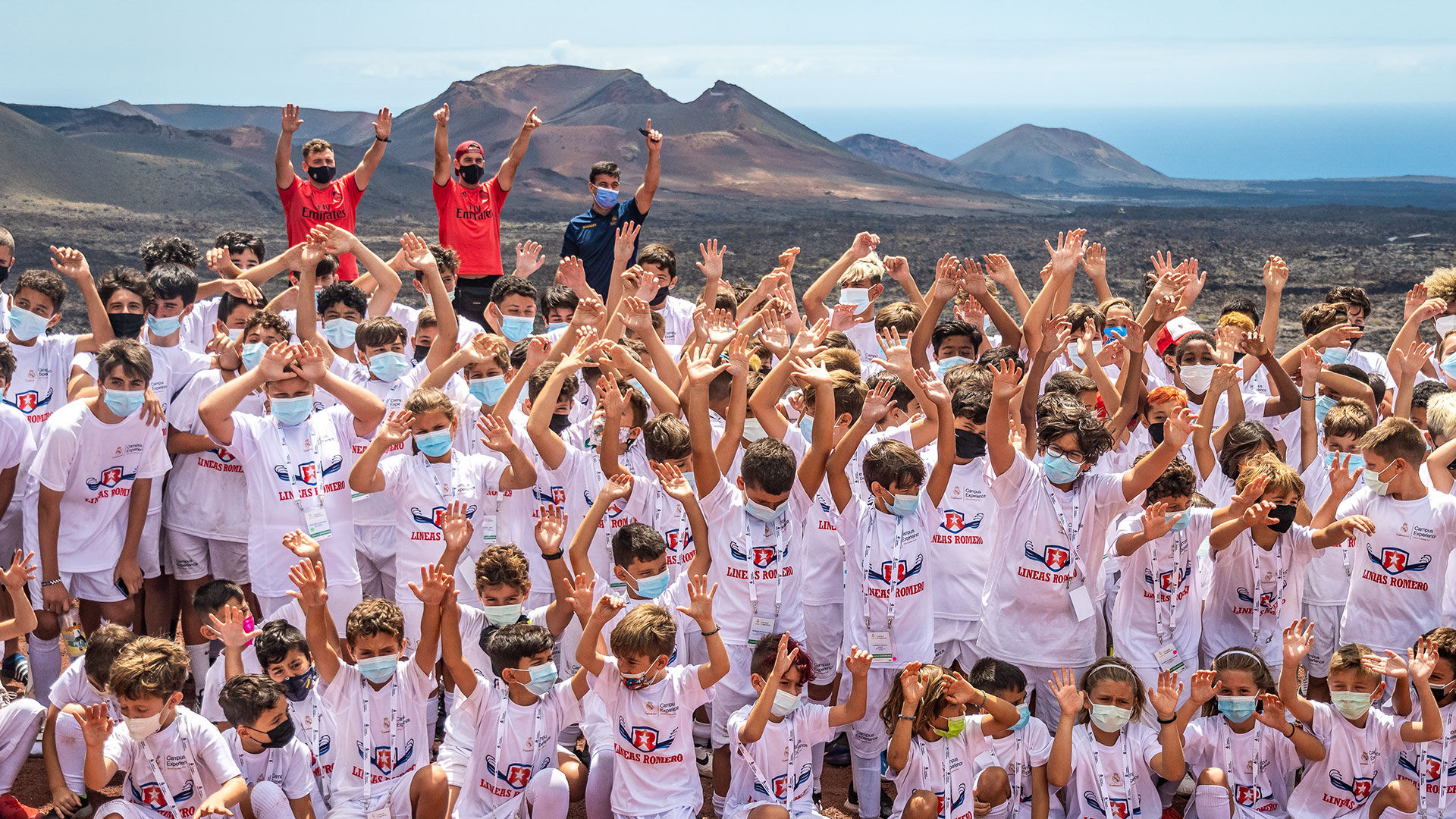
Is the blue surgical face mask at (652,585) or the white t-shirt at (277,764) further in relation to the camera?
the blue surgical face mask at (652,585)

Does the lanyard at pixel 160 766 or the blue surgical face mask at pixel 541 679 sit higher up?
the blue surgical face mask at pixel 541 679

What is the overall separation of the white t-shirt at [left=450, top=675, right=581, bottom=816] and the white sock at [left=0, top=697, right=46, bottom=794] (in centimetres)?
202

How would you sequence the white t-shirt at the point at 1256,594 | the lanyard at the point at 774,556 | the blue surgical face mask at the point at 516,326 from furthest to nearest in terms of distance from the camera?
the blue surgical face mask at the point at 516,326
the white t-shirt at the point at 1256,594
the lanyard at the point at 774,556

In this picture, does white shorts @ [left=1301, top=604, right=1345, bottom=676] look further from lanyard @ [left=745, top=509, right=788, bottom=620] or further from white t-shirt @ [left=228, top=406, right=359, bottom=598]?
white t-shirt @ [left=228, top=406, right=359, bottom=598]

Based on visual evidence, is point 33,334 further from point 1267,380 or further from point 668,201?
point 668,201

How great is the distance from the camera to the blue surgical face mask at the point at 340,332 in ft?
24.1

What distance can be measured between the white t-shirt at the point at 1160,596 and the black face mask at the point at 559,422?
2.98 meters

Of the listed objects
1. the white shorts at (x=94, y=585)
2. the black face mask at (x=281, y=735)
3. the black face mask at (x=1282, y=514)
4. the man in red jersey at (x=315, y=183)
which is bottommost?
the black face mask at (x=281, y=735)

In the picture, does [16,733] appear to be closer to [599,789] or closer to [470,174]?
[599,789]

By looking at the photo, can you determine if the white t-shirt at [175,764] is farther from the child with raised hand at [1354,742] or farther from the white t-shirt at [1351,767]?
the white t-shirt at [1351,767]

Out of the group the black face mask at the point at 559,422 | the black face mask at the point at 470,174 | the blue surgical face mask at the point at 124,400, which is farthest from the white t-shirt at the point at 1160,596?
the black face mask at the point at 470,174

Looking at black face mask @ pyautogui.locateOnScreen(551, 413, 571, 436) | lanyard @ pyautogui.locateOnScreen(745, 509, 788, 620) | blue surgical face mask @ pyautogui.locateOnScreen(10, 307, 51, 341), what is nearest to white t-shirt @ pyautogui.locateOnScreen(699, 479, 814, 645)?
lanyard @ pyautogui.locateOnScreen(745, 509, 788, 620)

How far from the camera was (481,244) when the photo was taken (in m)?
10.1

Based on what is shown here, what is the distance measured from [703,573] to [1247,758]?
258cm
